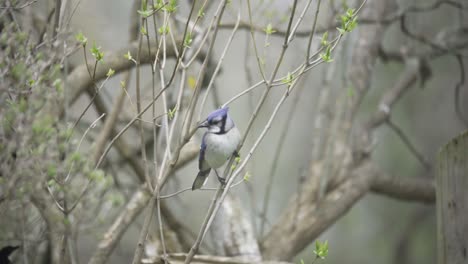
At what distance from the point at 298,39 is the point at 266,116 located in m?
0.51

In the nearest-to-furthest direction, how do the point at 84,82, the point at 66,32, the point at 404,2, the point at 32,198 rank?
the point at 32,198 → the point at 66,32 → the point at 84,82 → the point at 404,2

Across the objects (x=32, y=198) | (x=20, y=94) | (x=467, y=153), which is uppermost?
(x=467, y=153)

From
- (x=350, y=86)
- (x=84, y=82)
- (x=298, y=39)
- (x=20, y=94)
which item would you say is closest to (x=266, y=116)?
Result: (x=298, y=39)

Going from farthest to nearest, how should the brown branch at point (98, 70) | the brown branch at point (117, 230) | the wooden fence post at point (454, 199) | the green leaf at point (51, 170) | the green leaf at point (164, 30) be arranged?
the brown branch at point (117, 230), the brown branch at point (98, 70), the wooden fence post at point (454, 199), the green leaf at point (164, 30), the green leaf at point (51, 170)

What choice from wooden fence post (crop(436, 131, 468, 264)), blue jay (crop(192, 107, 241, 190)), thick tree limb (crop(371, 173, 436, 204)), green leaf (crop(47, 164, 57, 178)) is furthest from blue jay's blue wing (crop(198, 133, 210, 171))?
thick tree limb (crop(371, 173, 436, 204))

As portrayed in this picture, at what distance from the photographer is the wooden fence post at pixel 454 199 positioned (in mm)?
1672

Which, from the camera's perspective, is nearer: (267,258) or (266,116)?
(267,258)

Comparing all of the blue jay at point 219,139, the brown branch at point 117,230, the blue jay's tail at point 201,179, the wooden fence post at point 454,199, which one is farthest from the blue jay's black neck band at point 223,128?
the brown branch at point 117,230

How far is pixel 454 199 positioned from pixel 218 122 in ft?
2.21

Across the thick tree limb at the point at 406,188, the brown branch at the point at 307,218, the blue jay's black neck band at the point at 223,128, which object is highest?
the thick tree limb at the point at 406,188

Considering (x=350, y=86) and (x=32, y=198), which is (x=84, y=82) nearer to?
(x=32, y=198)

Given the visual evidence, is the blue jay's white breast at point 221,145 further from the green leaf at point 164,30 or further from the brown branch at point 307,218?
the brown branch at point 307,218

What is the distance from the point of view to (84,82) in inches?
87.7

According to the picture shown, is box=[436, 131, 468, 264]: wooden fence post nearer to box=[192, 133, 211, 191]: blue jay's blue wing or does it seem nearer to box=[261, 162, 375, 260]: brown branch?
box=[192, 133, 211, 191]: blue jay's blue wing
